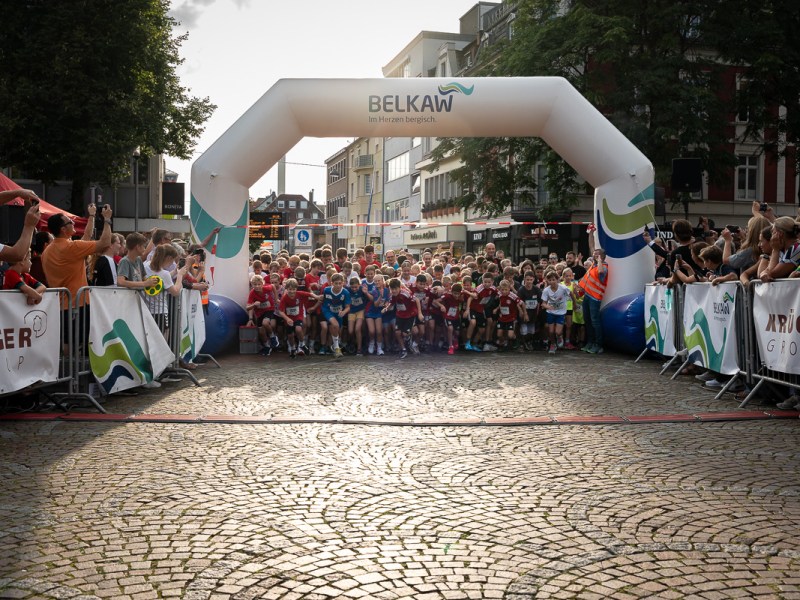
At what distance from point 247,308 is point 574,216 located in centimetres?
2439

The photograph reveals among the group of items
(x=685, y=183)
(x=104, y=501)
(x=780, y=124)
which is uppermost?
(x=780, y=124)

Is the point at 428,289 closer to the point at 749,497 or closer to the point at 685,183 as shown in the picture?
the point at 685,183

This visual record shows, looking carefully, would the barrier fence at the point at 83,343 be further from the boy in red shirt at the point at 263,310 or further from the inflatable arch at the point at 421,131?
the inflatable arch at the point at 421,131

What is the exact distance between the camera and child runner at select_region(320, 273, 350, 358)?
47.8ft

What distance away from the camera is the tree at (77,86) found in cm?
2720

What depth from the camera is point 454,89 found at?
49.9ft

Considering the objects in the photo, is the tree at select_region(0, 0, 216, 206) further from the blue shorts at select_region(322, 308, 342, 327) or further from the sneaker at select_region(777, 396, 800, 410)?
the sneaker at select_region(777, 396, 800, 410)

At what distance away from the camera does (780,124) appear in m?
26.5

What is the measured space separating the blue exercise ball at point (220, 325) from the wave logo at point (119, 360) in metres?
4.28

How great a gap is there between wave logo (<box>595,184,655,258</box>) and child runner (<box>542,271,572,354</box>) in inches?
42.6

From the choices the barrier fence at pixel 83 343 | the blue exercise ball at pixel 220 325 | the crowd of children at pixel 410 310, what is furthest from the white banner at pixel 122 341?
the crowd of children at pixel 410 310

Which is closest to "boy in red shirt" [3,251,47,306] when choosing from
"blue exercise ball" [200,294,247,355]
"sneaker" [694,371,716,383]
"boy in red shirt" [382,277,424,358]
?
"blue exercise ball" [200,294,247,355]

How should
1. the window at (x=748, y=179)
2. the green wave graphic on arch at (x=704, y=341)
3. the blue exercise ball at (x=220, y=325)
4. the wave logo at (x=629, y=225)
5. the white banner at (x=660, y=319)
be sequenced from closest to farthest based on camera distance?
the green wave graphic on arch at (x=704, y=341), the white banner at (x=660, y=319), the blue exercise ball at (x=220, y=325), the wave logo at (x=629, y=225), the window at (x=748, y=179)

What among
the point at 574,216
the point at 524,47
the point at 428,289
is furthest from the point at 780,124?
the point at 428,289
